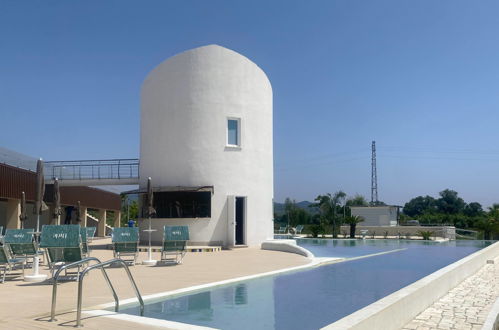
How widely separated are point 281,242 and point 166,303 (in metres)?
10.8

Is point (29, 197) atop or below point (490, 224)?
atop

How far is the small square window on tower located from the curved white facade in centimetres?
15

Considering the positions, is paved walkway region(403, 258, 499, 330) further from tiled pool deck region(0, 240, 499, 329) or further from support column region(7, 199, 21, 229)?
support column region(7, 199, 21, 229)

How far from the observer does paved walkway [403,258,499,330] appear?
565cm

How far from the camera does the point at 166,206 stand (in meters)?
18.3

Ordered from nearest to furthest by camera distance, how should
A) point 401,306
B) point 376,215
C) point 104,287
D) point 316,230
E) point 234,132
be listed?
point 401,306 → point 104,287 → point 234,132 → point 316,230 → point 376,215

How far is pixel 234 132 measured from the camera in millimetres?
18766

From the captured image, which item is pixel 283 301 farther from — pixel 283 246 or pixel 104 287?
pixel 283 246

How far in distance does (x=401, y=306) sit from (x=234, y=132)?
45.4ft

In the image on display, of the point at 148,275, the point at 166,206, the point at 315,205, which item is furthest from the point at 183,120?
the point at 315,205

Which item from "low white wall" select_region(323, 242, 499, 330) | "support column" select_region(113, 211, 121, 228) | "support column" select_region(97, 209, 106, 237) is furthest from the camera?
"support column" select_region(113, 211, 121, 228)

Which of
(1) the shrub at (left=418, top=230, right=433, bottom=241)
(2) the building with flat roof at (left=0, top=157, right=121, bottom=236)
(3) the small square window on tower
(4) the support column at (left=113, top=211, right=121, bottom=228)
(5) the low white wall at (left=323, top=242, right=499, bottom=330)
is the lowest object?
(1) the shrub at (left=418, top=230, right=433, bottom=241)

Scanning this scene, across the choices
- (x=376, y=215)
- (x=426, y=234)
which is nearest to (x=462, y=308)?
(x=426, y=234)

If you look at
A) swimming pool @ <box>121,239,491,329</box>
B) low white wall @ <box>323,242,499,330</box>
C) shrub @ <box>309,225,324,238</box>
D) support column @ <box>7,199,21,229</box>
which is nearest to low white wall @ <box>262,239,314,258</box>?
swimming pool @ <box>121,239,491,329</box>
